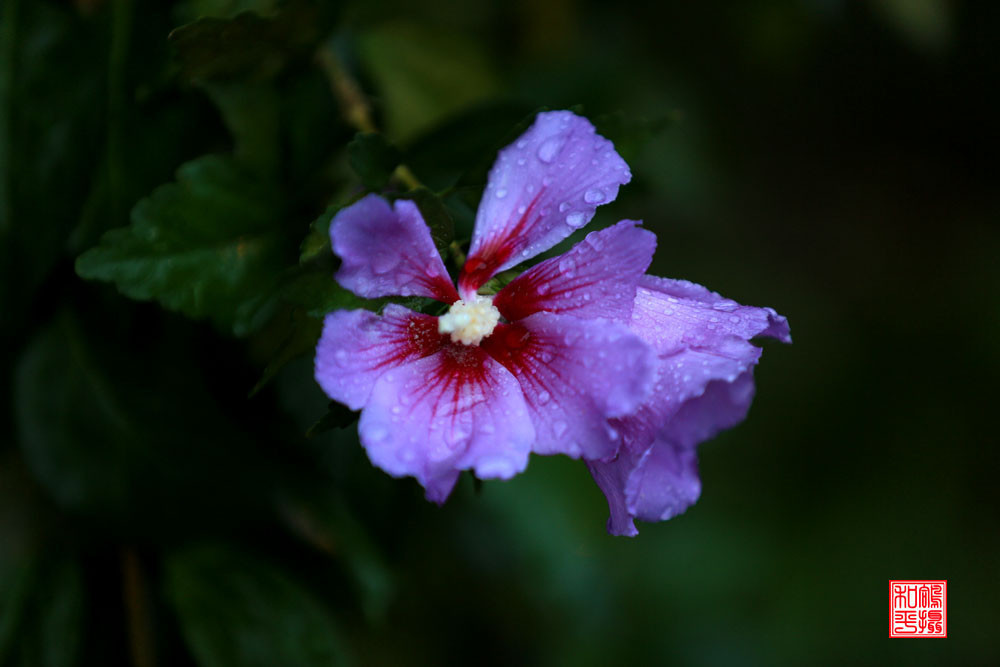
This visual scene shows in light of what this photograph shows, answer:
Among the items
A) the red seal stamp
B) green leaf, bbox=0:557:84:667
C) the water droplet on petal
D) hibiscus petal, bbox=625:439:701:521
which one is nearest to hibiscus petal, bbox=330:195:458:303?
the water droplet on petal

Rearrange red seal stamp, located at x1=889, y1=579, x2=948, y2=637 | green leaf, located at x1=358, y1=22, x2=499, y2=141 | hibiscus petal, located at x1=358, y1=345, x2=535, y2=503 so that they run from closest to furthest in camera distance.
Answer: hibiscus petal, located at x1=358, y1=345, x2=535, y2=503 < green leaf, located at x1=358, y1=22, x2=499, y2=141 < red seal stamp, located at x1=889, y1=579, x2=948, y2=637

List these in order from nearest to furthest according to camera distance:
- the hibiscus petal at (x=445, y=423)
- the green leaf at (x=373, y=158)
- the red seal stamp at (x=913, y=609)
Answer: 1. the hibiscus petal at (x=445, y=423)
2. the green leaf at (x=373, y=158)
3. the red seal stamp at (x=913, y=609)

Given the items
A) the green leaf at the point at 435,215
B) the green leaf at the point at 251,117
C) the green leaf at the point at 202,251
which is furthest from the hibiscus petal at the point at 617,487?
the green leaf at the point at 251,117

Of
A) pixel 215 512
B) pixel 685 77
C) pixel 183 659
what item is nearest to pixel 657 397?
pixel 215 512

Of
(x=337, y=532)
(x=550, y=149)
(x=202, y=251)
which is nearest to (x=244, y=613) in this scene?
(x=337, y=532)

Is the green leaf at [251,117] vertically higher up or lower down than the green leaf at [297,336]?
higher up

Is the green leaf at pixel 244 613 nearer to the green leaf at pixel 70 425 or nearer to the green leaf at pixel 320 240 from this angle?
the green leaf at pixel 70 425

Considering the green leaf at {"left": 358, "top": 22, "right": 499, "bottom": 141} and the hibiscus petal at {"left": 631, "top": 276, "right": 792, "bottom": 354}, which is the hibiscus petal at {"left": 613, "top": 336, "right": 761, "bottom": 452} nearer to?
the hibiscus petal at {"left": 631, "top": 276, "right": 792, "bottom": 354}

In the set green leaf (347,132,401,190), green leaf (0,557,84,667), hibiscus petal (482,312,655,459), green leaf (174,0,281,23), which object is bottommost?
green leaf (0,557,84,667)

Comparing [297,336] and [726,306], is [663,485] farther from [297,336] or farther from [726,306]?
[297,336]
